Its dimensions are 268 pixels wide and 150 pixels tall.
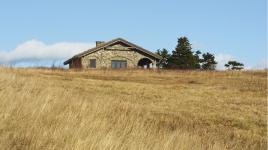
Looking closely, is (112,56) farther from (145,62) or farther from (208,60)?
(208,60)

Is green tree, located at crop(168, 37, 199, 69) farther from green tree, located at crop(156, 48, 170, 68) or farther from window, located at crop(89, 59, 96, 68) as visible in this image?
window, located at crop(89, 59, 96, 68)

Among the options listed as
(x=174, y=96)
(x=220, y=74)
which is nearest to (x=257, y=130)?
(x=174, y=96)

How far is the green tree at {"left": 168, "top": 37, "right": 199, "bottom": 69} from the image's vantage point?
6159 cm

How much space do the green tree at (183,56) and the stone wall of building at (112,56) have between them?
1190cm

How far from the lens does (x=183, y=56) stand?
62062 mm

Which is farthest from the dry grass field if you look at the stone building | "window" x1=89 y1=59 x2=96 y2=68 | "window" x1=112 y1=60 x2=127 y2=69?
"window" x1=112 y1=60 x2=127 y2=69

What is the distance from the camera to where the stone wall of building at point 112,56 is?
49.5 m

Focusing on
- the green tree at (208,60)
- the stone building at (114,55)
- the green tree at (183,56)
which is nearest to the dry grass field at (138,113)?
the stone building at (114,55)

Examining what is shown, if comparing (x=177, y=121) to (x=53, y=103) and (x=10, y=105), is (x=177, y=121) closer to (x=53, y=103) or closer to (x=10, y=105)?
(x=53, y=103)

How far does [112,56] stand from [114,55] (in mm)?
261

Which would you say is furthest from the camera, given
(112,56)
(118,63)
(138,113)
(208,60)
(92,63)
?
(208,60)

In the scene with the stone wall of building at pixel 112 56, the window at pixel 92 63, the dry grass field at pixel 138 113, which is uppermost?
the stone wall of building at pixel 112 56

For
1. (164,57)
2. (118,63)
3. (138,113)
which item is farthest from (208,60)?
(138,113)

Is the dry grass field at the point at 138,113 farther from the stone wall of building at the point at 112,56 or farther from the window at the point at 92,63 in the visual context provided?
the window at the point at 92,63
